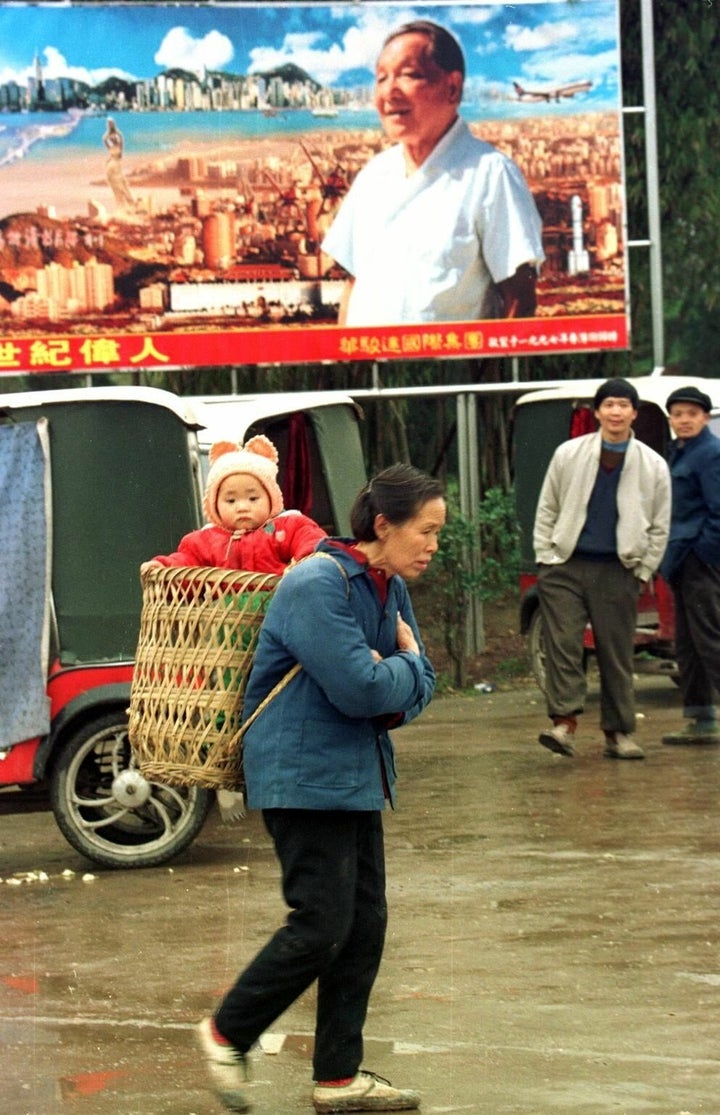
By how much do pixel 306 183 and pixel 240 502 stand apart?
818cm

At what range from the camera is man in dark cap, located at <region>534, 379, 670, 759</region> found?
10.7 meters

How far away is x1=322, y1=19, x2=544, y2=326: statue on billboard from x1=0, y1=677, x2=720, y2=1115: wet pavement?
5.51 m

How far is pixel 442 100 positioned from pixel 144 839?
8263 mm

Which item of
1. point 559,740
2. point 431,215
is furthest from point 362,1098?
point 431,215

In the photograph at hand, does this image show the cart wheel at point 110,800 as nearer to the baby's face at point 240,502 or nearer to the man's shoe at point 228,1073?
the baby's face at point 240,502

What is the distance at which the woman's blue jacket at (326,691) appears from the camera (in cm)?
479

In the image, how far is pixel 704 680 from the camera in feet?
37.3

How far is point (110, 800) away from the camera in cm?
814

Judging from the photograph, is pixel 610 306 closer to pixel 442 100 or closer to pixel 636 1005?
pixel 442 100

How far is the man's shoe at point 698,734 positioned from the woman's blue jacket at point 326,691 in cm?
651

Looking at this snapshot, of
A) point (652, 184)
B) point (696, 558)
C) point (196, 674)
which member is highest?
point (652, 184)

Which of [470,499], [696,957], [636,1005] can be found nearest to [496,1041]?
[636,1005]

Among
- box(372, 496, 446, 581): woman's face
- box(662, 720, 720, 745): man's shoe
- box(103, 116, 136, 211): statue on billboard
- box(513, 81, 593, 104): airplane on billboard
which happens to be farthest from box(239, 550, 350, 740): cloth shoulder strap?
box(513, 81, 593, 104): airplane on billboard

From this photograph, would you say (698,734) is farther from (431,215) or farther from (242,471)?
(431,215)
